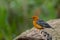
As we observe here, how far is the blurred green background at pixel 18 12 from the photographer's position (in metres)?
4.06

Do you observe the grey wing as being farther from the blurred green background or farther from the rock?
the blurred green background

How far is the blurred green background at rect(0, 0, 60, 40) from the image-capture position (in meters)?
4.06

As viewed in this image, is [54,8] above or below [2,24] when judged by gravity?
above

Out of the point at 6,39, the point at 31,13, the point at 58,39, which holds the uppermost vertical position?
the point at 31,13

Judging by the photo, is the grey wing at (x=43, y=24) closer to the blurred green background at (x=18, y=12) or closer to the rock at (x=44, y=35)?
the rock at (x=44, y=35)

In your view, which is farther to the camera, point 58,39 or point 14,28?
point 14,28

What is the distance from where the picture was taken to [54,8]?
4.66m

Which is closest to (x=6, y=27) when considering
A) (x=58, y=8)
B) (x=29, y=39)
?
(x=29, y=39)

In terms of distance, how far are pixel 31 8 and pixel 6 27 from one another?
69 centimetres

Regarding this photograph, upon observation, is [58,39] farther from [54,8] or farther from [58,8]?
[58,8]

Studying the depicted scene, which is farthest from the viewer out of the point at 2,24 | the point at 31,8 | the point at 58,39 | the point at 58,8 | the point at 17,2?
the point at 58,8

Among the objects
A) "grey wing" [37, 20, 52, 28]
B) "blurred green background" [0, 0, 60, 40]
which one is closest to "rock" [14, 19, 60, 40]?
"grey wing" [37, 20, 52, 28]

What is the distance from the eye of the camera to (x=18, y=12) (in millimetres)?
4352

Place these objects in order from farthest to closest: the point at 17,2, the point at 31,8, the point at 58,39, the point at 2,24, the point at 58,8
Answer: the point at 58,8 < the point at 31,8 < the point at 17,2 < the point at 2,24 < the point at 58,39
